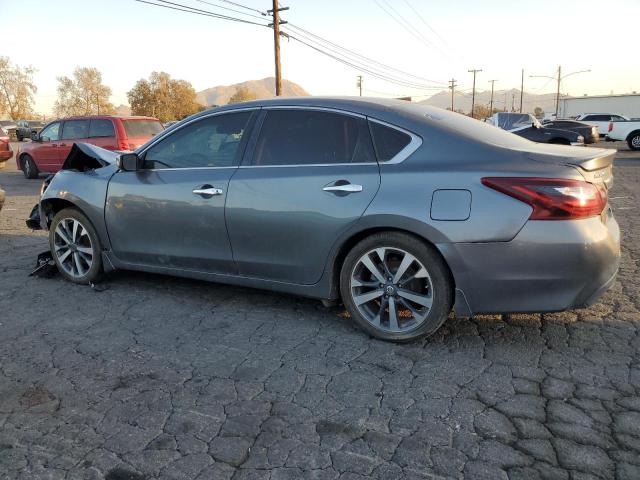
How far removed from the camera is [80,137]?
13.9m

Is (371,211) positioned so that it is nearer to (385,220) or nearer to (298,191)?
(385,220)

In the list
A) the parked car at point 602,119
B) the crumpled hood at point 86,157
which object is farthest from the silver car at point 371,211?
the parked car at point 602,119

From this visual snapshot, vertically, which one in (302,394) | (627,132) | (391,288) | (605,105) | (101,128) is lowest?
(302,394)

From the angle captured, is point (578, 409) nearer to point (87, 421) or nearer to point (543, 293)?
point (543, 293)

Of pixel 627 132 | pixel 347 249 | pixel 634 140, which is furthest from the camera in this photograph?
pixel 627 132

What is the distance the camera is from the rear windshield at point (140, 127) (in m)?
13.3

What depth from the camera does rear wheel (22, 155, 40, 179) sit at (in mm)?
15172

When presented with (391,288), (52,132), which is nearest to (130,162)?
(391,288)

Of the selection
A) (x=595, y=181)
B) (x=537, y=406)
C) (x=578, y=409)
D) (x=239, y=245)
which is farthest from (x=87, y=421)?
(x=595, y=181)

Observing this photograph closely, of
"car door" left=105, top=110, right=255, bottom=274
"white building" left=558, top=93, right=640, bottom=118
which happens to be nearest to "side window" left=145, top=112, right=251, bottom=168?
"car door" left=105, top=110, right=255, bottom=274

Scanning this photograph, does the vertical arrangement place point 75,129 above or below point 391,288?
above

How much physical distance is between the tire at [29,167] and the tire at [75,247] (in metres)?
11.5

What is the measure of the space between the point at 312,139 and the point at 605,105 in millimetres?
67827

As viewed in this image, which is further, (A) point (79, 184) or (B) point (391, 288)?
(A) point (79, 184)
